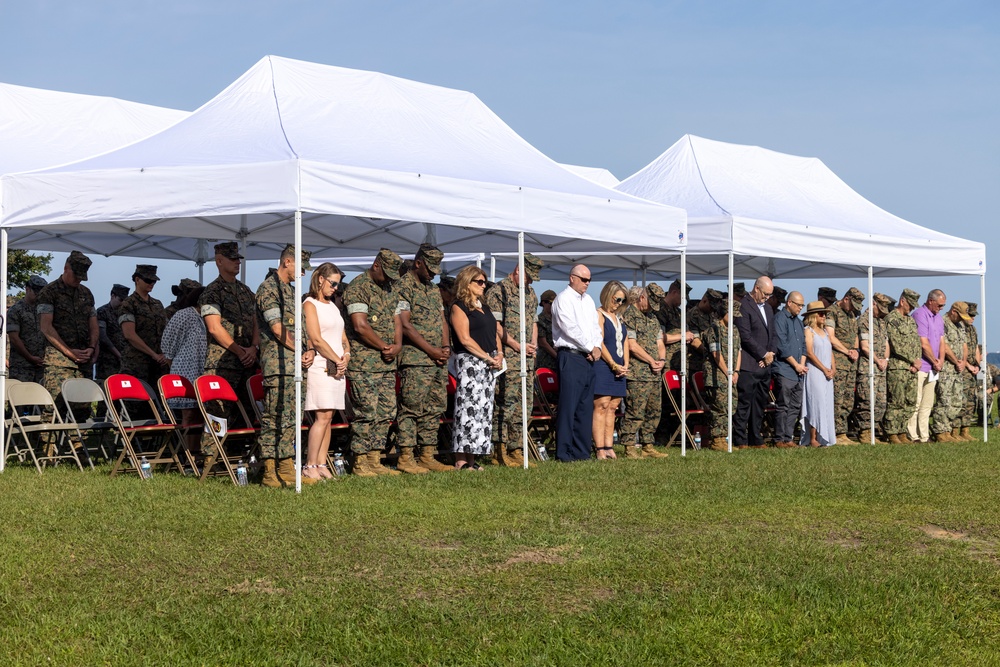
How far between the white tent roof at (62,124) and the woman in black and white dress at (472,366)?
6.05m

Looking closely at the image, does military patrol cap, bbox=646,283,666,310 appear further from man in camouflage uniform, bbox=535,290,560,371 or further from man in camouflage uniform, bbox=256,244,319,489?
man in camouflage uniform, bbox=256,244,319,489

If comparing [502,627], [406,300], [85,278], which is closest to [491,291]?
[406,300]

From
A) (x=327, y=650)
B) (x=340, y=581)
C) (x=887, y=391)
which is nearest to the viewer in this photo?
(x=327, y=650)

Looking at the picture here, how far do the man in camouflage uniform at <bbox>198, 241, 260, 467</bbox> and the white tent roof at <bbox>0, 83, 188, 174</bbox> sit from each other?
4.52 metres

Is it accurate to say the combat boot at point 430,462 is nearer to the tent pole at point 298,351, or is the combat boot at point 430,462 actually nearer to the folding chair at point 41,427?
the tent pole at point 298,351

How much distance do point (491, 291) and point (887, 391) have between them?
6323 mm

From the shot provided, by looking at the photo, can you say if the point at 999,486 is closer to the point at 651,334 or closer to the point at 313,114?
the point at 651,334

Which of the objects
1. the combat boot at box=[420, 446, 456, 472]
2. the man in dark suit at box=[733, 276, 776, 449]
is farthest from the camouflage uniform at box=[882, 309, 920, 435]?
the combat boot at box=[420, 446, 456, 472]

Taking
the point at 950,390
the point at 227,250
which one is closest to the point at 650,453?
the point at 227,250

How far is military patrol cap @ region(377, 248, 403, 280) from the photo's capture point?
9516 millimetres

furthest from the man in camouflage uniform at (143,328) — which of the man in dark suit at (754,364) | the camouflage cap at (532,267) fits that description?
the man in dark suit at (754,364)

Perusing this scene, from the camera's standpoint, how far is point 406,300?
32.3 feet

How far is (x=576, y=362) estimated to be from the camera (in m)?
11.2

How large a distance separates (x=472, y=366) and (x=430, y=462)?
2.94ft
